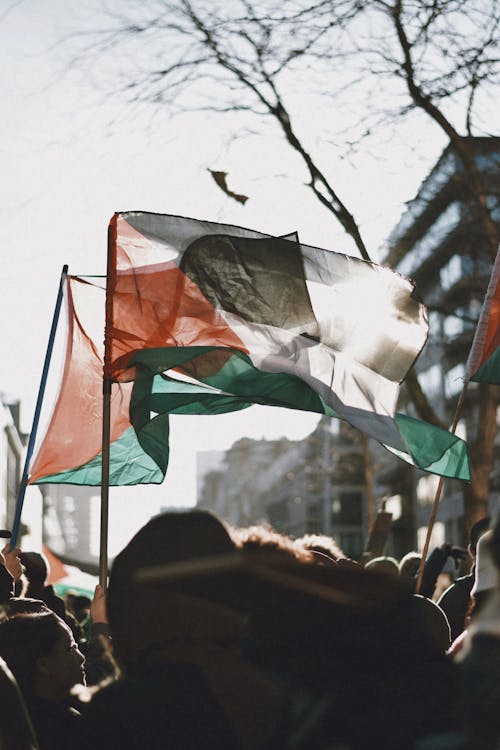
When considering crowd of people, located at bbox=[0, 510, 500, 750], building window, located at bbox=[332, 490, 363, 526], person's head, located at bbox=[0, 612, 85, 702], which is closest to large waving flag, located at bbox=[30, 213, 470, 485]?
person's head, located at bbox=[0, 612, 85, 702]

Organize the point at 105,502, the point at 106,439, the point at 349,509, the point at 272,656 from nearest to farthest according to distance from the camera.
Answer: the point at 272,656 → the point at 105,502 → the point at 106,439 → the point at 349,509

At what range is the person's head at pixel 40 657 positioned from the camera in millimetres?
3941

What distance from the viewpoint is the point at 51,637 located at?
A: 159 inches

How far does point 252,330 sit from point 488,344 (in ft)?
4.38

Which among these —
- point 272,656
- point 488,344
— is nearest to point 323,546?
point 488,344

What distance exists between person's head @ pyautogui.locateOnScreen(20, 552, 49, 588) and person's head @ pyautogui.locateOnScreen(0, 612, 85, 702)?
2363mm

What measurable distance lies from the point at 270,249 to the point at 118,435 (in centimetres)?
132

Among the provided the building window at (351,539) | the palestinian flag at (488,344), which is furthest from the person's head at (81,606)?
the building window at (351,539)

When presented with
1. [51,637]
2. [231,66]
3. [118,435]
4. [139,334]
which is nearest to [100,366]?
[118,435]

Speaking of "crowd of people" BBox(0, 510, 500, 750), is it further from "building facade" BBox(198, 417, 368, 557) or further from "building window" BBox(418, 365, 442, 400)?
"building facade" BBox(198, 417, 368, 557)

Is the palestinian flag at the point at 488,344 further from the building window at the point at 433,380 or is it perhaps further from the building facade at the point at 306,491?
the building facade at the point at 306,491

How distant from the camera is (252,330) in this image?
19.3ft

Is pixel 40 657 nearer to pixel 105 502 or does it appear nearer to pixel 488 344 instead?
pixel 105 502

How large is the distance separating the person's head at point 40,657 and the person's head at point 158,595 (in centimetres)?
144
